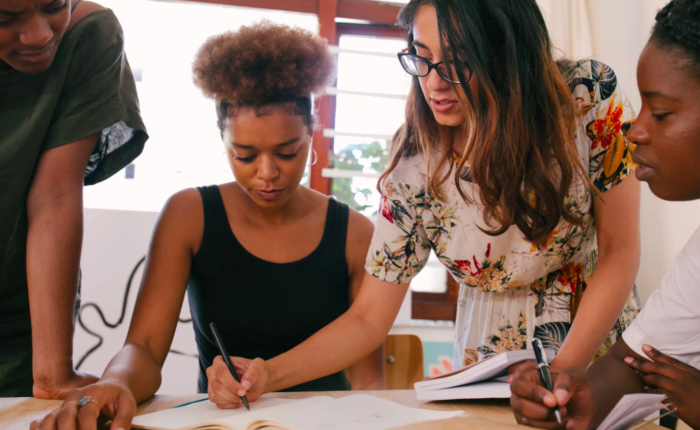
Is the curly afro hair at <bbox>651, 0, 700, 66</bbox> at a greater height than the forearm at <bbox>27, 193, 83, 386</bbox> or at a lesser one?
greater

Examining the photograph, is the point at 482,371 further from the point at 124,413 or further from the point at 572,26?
the point at 572,26

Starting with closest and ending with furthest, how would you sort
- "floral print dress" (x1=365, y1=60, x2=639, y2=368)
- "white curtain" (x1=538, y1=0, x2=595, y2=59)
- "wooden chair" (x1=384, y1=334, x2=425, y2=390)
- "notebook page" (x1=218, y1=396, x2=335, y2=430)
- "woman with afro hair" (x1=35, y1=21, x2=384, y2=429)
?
"notebook page" (x1=218, y1=396, x2=335, y2=430), "floral print dress" (x1=365, y1=60, x2=639, y2=368), "woman with afro hair" (x1=35, y1=21, x2=384, y2=429), "wooden chair" (x1=384, y1=334, x2=425, y2=390), "white curtain" (x1=538, y1=0, x2=595, y2=59)

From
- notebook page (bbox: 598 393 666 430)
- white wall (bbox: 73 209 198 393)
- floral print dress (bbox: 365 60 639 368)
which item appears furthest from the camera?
white wall (bbox: 73 209 198 393)

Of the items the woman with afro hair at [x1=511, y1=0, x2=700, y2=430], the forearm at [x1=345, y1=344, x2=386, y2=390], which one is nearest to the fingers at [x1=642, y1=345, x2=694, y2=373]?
the woman with afro hair at [x1=511, y1=0, x2=700, y2=430]

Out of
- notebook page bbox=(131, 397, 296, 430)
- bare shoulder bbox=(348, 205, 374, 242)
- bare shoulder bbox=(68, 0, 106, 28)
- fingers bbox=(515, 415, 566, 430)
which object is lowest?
notebook page bbox=(131, 397, 296, 430)

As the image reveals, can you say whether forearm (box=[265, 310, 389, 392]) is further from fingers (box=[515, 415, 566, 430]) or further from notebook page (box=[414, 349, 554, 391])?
fingers (box=[515, 415, 566, 430])

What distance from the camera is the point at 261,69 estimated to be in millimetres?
1274

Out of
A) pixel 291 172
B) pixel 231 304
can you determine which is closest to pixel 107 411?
pixel 231 304

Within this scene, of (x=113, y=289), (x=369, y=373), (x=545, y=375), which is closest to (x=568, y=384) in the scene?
(x=545, y=375)

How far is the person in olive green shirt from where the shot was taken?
939 mm

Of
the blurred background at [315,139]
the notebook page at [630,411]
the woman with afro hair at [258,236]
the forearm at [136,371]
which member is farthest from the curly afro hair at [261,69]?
the blurred background at [315,139]

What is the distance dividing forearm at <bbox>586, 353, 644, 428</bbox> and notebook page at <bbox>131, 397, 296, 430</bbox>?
430mm

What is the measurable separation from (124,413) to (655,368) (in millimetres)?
728

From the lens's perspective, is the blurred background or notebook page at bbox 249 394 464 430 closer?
notebook page at bbox 249 394 464 430
